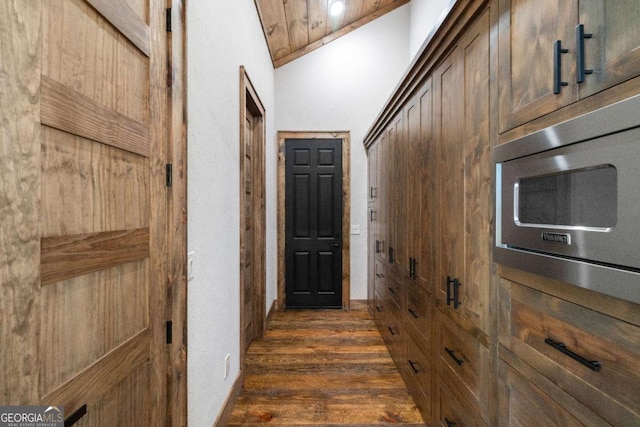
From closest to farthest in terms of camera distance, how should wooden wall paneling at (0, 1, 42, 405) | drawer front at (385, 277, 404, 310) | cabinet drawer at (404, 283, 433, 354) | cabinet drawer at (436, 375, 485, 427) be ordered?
wooden wall paneling at (0, 1, 42, 405) < cabinet drawer at (436, 375, 485, 427) < cabinet drawer at (404, 283, 433, 354) < drawer front at (385, 277, 404, 310)

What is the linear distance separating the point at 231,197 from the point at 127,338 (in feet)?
4.04

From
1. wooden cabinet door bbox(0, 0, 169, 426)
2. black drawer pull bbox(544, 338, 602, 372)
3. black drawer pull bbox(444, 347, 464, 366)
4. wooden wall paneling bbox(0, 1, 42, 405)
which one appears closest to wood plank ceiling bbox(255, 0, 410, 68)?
wooden cabinet door bbox(0, 0, 169, 426)

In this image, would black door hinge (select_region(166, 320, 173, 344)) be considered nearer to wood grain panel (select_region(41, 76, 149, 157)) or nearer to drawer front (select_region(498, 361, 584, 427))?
wood grain panel (select_region(41, 76, 149, 157))

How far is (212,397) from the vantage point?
1687mm

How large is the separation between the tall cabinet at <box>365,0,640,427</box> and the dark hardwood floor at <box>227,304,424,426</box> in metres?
0.21

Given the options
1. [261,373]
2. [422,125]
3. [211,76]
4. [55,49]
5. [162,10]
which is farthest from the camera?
[261,373]

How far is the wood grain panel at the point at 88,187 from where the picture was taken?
27.1 inches

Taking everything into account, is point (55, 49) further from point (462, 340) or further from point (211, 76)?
point (462, 340)

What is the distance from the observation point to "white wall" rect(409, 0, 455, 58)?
314cm

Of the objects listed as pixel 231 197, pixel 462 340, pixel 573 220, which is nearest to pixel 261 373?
pixel 231 197

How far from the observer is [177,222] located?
4.02ft

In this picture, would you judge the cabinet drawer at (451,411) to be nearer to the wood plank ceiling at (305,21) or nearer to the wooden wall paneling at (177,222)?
the wooden wall paneling at (177,222)

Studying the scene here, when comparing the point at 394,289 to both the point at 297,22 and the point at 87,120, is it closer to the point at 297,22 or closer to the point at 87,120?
the point at 87,120

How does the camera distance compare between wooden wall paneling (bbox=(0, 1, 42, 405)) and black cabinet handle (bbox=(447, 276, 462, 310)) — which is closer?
wooden wall paneling (bbox=(0, 1, 42, 405))
